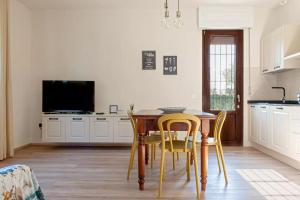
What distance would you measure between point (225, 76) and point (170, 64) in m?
1.25

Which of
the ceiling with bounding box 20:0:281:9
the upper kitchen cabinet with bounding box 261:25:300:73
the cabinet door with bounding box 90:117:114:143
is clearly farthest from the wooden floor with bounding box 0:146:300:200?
the ceiling with bounding box 20:0:281:9

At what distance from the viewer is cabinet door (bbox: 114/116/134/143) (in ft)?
18.4

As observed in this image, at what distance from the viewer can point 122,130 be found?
5625mm

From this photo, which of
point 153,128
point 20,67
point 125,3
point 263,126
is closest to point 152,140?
point 153,128

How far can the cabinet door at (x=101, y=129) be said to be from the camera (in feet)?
18.5

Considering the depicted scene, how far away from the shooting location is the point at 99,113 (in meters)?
5.69

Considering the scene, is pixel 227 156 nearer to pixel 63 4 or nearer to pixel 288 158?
pixel 288 158

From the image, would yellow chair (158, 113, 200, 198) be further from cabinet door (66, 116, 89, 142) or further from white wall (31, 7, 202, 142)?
white wall (31, 7, 202, 142)

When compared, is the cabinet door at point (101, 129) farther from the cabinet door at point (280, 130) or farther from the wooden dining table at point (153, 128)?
the cabinet door at point (280, 130)

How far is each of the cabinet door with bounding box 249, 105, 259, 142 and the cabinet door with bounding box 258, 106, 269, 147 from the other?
0.18 meters

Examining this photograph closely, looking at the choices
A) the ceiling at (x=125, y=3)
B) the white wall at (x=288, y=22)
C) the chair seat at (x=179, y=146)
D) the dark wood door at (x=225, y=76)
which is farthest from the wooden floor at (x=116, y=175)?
the ceiling at (x=125, y=3)

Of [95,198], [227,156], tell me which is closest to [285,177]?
[227,156]

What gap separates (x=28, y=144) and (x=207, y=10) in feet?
15.9

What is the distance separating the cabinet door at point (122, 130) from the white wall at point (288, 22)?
10.7 feet
